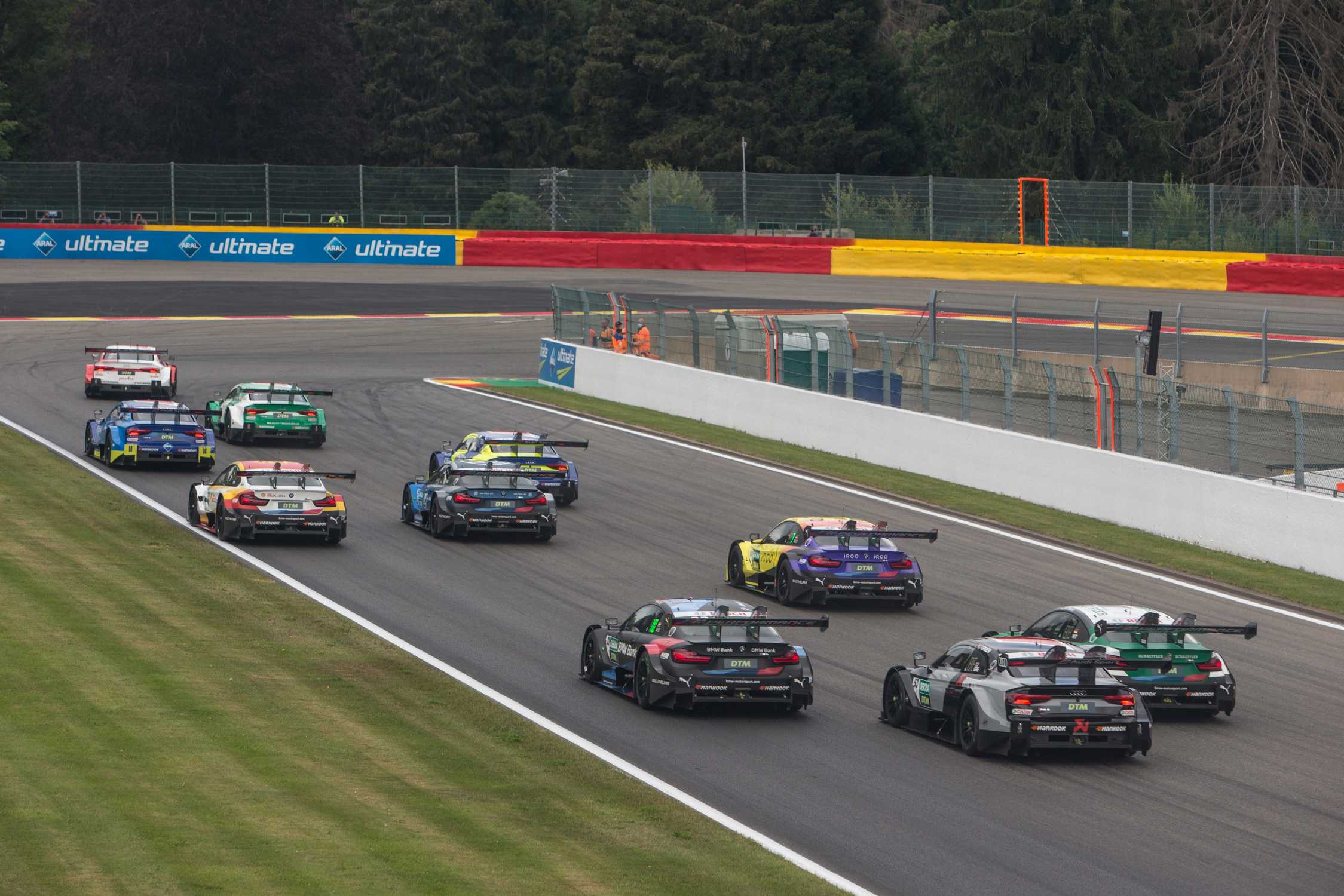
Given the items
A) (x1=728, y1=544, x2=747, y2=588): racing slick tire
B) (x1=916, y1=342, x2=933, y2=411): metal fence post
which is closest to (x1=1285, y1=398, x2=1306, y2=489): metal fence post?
(x1=728, y1=544, x2=747, y2=588): racing slick tire

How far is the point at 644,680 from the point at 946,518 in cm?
1332

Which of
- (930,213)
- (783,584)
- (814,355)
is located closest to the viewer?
(783,584)

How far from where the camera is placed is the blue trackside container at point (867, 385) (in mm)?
36750

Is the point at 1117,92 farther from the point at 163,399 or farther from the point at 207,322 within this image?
the point at 163,399

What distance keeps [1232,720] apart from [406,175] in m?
56.5

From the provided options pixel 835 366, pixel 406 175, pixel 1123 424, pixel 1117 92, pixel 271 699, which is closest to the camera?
pixel 271 699

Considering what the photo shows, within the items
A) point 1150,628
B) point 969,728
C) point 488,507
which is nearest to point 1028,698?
point 969,728

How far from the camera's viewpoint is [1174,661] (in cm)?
1848

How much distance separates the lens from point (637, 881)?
12.7m

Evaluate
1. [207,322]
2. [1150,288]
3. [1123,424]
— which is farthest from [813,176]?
[1123,424]

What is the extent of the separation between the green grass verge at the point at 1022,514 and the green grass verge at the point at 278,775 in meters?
11.2

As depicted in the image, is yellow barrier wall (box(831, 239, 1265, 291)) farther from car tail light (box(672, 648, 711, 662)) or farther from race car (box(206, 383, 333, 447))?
car tail light (box(672, 648, 711, 662))

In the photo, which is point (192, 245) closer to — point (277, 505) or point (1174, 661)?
point (277, 505)

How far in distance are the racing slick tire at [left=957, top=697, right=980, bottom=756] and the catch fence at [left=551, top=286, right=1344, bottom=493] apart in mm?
10306
